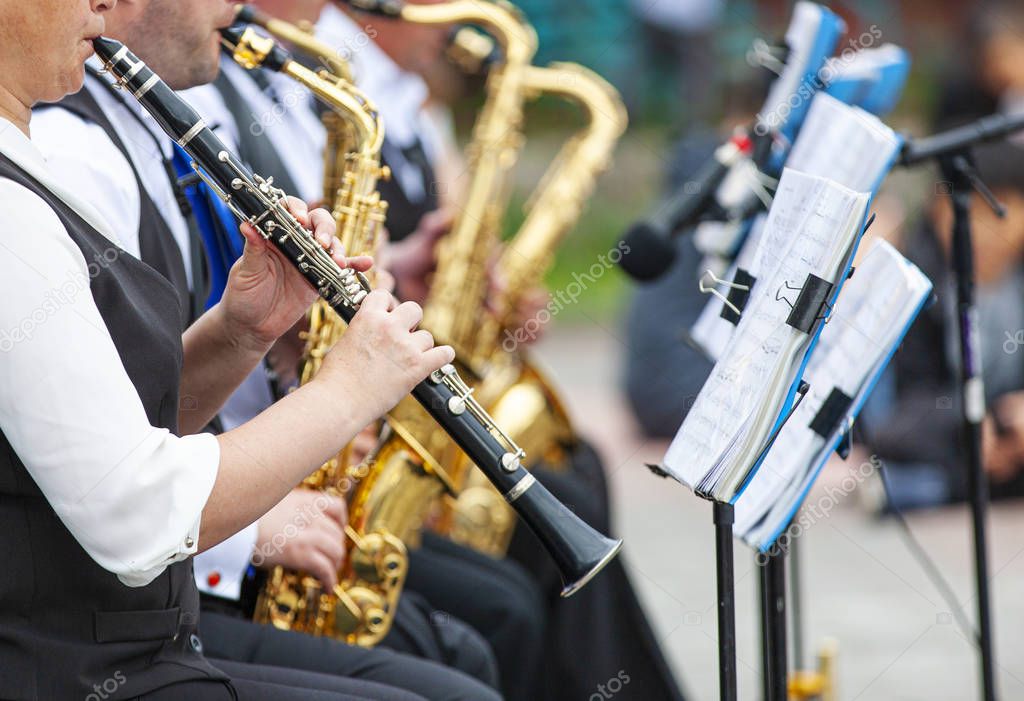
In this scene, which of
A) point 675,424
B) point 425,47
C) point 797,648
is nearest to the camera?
point 797,648

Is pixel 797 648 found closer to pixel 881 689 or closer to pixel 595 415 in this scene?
Answer: pixel 881 689

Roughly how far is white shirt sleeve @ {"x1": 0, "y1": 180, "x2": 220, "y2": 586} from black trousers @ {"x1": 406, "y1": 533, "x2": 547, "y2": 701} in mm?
1326

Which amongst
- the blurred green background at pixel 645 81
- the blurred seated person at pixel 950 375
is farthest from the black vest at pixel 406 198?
the blurred green background at pixel 645 81

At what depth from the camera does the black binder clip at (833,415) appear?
173 cm

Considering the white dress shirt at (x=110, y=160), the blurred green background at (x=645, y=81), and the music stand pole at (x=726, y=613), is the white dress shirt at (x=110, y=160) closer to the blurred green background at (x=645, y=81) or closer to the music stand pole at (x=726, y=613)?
the music stand pole at (x=726, y=613)

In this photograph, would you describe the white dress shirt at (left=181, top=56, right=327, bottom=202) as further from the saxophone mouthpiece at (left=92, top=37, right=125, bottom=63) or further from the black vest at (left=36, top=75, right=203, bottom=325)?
the saxophone mouthpiece at (left=92, top=37, right=125, bottom=63)

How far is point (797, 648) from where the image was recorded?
2.67m

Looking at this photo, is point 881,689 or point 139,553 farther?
point 881,689

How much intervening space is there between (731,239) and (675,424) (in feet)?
9.03

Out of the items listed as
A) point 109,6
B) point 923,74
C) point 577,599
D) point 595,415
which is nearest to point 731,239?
point 577,599

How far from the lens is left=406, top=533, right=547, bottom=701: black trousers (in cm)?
255

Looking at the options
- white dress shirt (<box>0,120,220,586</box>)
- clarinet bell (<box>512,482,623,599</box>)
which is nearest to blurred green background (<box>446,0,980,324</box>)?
clarinet bell (<box>512,482,623,599</box>)

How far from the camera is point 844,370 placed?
1.75 metres

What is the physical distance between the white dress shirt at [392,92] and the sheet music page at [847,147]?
132cm
